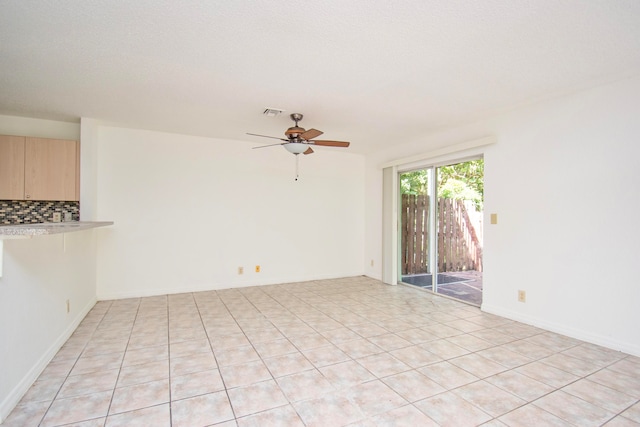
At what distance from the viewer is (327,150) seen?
5551 millimetres

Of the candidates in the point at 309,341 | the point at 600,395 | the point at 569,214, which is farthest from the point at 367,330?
the point at 569,214

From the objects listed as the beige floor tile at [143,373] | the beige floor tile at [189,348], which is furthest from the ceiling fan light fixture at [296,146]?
the beige floor tile at [143,373]

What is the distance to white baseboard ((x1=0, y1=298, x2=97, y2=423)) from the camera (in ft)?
5.67

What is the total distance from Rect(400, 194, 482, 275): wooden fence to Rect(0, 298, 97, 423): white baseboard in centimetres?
452

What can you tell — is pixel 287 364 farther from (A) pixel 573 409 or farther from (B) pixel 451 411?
(A) pixel 573 409

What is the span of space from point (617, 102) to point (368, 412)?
10.8 feet

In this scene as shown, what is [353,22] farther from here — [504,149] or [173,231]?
[173,231]

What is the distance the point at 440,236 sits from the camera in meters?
5.07

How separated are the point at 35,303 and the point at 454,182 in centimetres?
512

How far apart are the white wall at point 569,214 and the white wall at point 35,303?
14.2 ft

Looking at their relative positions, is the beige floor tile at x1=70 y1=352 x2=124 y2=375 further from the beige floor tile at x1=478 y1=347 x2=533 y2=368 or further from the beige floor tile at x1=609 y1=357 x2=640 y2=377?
the beige floor tile at x1=609 y1=357 x2=640 y2=377

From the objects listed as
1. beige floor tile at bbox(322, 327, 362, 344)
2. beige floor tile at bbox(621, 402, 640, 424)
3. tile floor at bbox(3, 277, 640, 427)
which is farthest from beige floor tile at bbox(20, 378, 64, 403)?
beige floor tile at bbox(621, 402, 640, 424)

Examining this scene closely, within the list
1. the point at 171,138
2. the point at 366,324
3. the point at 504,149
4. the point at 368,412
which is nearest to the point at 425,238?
the point at 504,149

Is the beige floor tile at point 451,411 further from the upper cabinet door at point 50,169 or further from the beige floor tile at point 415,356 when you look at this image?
the upper cabinet door at point 50,169
